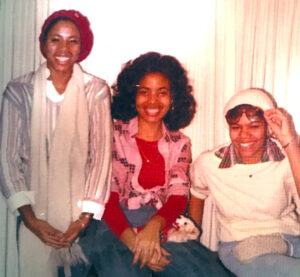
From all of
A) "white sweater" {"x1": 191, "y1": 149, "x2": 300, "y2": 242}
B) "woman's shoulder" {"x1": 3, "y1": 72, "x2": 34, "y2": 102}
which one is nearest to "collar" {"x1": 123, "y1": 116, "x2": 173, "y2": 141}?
"white sweater" {"x1": 191, "y1": 149, "x2": 300, "y2": 242}

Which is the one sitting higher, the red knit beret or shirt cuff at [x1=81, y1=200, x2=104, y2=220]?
the red knit beret

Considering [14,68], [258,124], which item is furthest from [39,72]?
[258,124]

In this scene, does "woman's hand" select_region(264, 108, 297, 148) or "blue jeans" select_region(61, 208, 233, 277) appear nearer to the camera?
"blue jeans" select_region(61, 208, 233, 277)

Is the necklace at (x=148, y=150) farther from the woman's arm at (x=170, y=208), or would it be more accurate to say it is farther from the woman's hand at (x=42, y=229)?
the woman's hand at (x=42, y=229)

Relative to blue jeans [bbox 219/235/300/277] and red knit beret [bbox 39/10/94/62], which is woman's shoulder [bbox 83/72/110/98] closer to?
red knit beret [bbox 39/10/94/62]

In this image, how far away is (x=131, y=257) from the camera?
Answer: 989 millimetres

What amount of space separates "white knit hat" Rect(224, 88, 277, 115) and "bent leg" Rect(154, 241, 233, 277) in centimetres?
33

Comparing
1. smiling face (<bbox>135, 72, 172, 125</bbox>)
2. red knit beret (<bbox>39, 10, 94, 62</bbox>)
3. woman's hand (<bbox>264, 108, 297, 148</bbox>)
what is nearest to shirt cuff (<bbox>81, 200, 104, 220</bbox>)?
smiling face (<bbox>135, 72, 172, 125</bbox>)

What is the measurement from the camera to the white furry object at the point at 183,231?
3.40ft

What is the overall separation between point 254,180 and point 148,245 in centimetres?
28

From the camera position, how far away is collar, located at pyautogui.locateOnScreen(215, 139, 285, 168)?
42.1 inches

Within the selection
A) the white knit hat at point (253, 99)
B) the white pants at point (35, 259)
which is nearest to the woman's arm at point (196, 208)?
the white knit hat at point (253, 99)

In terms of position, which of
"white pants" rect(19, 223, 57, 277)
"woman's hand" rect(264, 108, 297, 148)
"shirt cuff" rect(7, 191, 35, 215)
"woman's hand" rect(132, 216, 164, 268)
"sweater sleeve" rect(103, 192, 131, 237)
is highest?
"woman's hand" rect(264, 108, 297, 148)

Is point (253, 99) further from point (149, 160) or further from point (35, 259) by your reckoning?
Result: point (35, 259)
